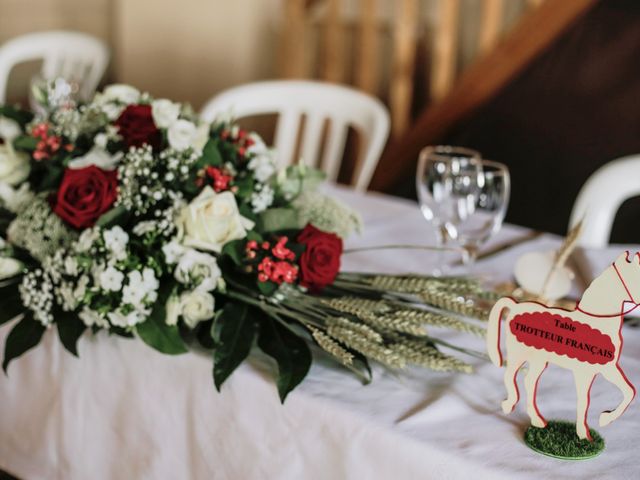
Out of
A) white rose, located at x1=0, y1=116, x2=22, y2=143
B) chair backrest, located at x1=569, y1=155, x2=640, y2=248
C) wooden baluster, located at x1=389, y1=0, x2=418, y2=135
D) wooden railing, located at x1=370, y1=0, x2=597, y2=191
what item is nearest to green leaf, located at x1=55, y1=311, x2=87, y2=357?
white rose, located at x1=0, y1=116, x2=22, y2=143

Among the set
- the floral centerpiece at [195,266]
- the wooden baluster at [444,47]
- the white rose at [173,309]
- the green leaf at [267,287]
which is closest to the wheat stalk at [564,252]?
the floral centerpiece at [195,266]

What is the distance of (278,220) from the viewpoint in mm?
1093

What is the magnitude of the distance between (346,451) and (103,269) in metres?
0.33

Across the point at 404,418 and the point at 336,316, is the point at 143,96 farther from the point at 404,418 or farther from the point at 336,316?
the point at 404,418

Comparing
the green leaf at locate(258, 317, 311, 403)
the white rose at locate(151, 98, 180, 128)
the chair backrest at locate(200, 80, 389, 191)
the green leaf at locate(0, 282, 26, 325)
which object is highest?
the white rose at locate(151, 98, 180, 128)

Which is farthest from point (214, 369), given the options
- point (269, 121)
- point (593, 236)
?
point (269, 121)

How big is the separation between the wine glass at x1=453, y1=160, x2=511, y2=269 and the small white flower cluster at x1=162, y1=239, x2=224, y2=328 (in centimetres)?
40

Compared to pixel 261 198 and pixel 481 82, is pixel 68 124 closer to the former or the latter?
pixel 261 198

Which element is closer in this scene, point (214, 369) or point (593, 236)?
point (214, 369)

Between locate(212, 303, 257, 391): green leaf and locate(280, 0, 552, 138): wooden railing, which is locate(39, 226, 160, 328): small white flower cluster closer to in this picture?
locate(212, 303, 257, 391): green leaf

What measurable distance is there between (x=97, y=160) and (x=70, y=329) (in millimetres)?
227

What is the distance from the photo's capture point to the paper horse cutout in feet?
2.48

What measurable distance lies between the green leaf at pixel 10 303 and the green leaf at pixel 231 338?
0.24 meters

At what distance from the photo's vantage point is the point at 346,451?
0.89 m
